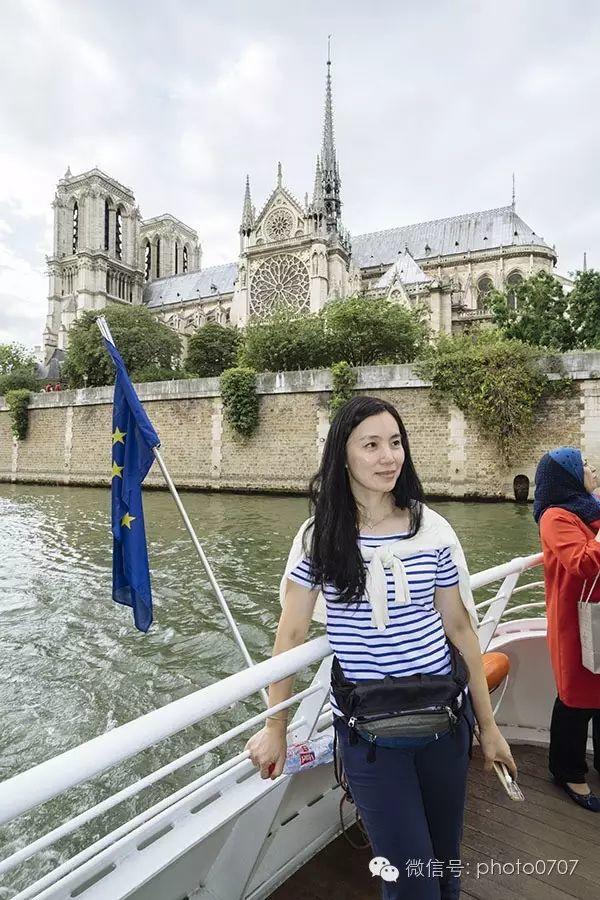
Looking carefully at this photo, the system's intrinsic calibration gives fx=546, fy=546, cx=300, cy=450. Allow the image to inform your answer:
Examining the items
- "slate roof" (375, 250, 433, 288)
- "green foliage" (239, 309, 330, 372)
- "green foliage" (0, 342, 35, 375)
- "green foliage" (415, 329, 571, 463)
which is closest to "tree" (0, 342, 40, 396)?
"green foliage" (0, 342, 35, 375)

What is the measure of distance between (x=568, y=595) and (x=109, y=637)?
489 centimetres

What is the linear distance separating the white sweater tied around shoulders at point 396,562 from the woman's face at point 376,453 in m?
0.16

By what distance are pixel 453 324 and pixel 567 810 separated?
1406 inches

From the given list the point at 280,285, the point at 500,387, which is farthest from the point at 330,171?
the point at 500,387

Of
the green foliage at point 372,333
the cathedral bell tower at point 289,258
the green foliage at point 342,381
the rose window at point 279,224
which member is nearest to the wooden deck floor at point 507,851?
the green foliage at point 342,381

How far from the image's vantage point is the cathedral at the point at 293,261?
3829 centimetres

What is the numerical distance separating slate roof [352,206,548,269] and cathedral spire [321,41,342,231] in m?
4.32

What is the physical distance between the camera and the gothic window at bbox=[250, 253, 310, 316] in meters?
39.2

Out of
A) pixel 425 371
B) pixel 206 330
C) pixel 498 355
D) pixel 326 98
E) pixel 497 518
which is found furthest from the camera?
pixel 326 98

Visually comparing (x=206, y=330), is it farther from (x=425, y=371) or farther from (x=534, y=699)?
(x=534, y=699)

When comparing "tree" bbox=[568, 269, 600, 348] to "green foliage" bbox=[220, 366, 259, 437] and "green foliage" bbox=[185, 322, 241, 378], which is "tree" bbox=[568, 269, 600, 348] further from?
"green foliage" bbox=[185, 322, 241, 378]

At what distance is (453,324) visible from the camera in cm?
3544

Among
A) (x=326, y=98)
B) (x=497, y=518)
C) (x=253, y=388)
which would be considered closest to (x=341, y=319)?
(x=253, y=388)

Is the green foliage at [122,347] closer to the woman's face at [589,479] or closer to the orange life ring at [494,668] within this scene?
the orange life ring at [494,668]
